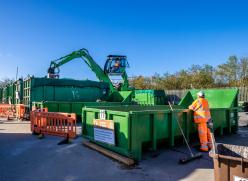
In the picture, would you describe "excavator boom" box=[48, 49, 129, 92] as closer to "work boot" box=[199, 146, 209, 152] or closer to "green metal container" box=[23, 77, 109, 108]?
"green metal container" box=[23, 77, 109, 108]

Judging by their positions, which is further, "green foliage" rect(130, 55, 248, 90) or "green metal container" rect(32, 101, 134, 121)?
"green foliage" rect(130, 55, 248, 90)

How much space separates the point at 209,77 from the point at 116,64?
15.8 meters

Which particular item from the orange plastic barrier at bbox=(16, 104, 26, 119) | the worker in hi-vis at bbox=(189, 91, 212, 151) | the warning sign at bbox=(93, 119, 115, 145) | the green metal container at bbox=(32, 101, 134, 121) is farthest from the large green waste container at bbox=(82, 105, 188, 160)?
the orange plastic barrier at bbox=(16, 104, 26, 119)

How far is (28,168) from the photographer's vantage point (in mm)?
5016

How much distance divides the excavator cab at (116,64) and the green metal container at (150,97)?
11.2 ft

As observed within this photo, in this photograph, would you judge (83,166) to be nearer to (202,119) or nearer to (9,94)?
(202,119)

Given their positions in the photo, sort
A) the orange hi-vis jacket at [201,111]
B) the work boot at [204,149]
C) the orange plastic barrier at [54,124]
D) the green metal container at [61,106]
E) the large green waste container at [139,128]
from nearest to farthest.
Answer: the large green waste container at [139,128], the work boot at [204,149], the orange hi-vis jacket at [201,111], the orange plastic barrier at [54,124], the green metal container at [61,106]

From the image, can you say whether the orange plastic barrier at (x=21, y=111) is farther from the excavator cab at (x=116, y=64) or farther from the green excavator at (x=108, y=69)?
the excavator cab at (x=116, y=64)

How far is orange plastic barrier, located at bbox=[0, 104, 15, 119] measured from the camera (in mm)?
14573

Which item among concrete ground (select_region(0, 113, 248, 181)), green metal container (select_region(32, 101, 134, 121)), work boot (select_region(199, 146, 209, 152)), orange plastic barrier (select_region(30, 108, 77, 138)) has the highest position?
green metal container (select_region(32, 101, 134, 121))

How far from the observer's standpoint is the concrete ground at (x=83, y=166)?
456cm

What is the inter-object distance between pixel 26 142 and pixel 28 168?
265cm

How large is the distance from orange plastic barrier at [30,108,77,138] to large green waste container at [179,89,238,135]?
3.86 meters

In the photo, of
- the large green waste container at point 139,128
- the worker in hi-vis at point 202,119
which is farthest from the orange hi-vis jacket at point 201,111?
the large green waste container at point 139,128
